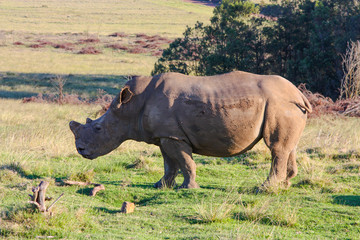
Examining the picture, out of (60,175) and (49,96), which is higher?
(60,175)

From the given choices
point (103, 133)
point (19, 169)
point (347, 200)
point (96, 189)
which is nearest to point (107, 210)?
point (96, 189)

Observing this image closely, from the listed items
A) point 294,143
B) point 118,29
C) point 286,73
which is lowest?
point 118,29

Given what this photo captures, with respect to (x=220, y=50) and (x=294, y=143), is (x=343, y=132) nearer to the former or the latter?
(x=294, y=143)

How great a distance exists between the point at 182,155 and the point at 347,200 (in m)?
2.43

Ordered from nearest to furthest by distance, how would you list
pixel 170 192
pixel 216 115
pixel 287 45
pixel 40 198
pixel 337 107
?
pixel 40 198 → pixel 170 192 → pixel 216 115 → pixel 337 107 → pixel 287 45

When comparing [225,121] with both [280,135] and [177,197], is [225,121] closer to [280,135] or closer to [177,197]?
[280,135]

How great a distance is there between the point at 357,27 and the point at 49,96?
42.6ft

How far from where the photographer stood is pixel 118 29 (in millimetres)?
70188

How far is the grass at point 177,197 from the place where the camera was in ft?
18.9

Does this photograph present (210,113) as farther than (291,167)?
No

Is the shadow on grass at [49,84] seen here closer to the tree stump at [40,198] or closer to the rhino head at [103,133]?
the rhino head at [103,133]

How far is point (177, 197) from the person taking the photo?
7344 millimetres

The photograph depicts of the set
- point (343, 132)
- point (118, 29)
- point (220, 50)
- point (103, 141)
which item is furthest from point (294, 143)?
point (118, 29)

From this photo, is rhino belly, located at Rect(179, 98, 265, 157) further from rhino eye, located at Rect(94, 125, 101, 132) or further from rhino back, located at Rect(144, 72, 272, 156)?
rhino eye, located at Rect(94, 125, 101, 132)
